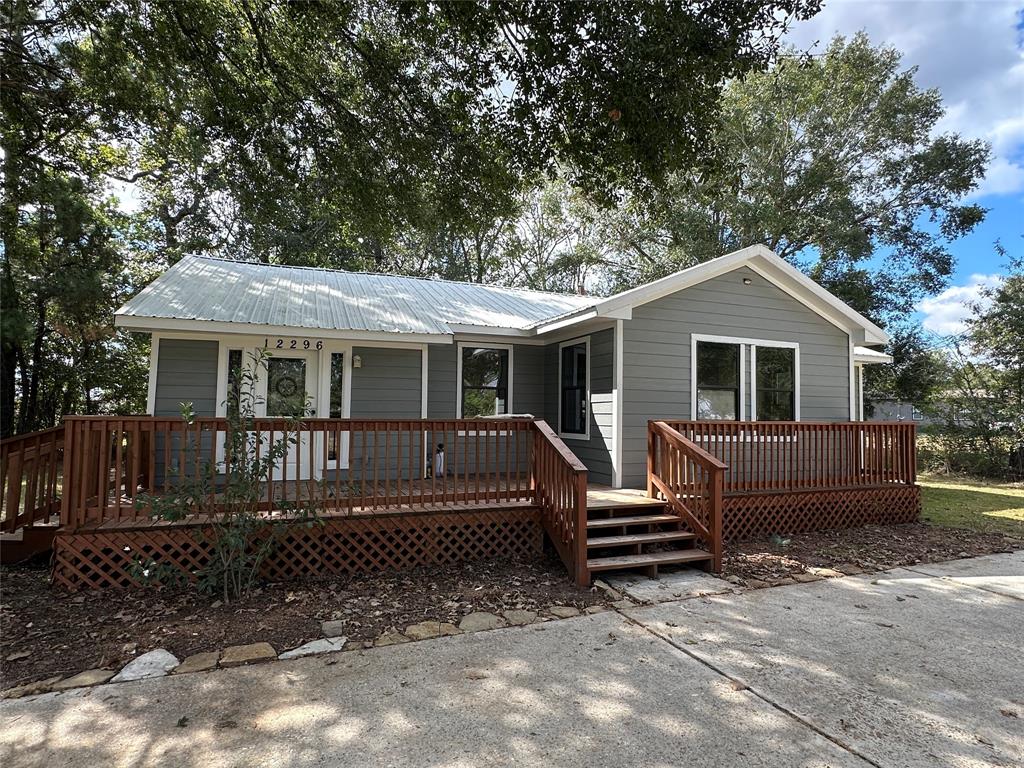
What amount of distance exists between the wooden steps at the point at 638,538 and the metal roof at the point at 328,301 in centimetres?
349

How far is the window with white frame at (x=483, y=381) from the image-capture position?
346 inches

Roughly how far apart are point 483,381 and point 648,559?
4.49 m

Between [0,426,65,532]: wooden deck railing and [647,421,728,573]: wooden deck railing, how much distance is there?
626 cm

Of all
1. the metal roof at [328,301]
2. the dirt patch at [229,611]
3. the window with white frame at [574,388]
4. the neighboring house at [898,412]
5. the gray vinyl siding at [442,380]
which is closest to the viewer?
the dirt patch at [229,611]

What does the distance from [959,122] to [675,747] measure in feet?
69.9

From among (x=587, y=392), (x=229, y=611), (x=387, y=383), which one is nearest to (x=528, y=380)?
(x=587, y=392)

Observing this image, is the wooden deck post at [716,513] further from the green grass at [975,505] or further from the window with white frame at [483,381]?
the green grass at [975,505]

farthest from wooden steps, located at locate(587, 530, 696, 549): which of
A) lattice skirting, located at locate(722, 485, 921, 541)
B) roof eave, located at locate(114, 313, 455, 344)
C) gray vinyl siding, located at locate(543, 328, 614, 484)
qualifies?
roof eave, located at locate(114, 313, 455, 344)

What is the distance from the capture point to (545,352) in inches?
366

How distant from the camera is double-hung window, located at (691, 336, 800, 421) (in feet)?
26.7

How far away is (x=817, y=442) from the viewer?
7.40m

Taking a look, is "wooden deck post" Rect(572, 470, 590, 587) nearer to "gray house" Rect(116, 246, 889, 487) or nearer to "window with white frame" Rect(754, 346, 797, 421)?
"gray house" Rect(116, 246, 889, 487)

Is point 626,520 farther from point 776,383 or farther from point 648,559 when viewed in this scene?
point 776,383

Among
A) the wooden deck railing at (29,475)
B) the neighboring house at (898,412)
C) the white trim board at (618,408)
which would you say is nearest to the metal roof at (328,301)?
the white trim board at (618,408)
